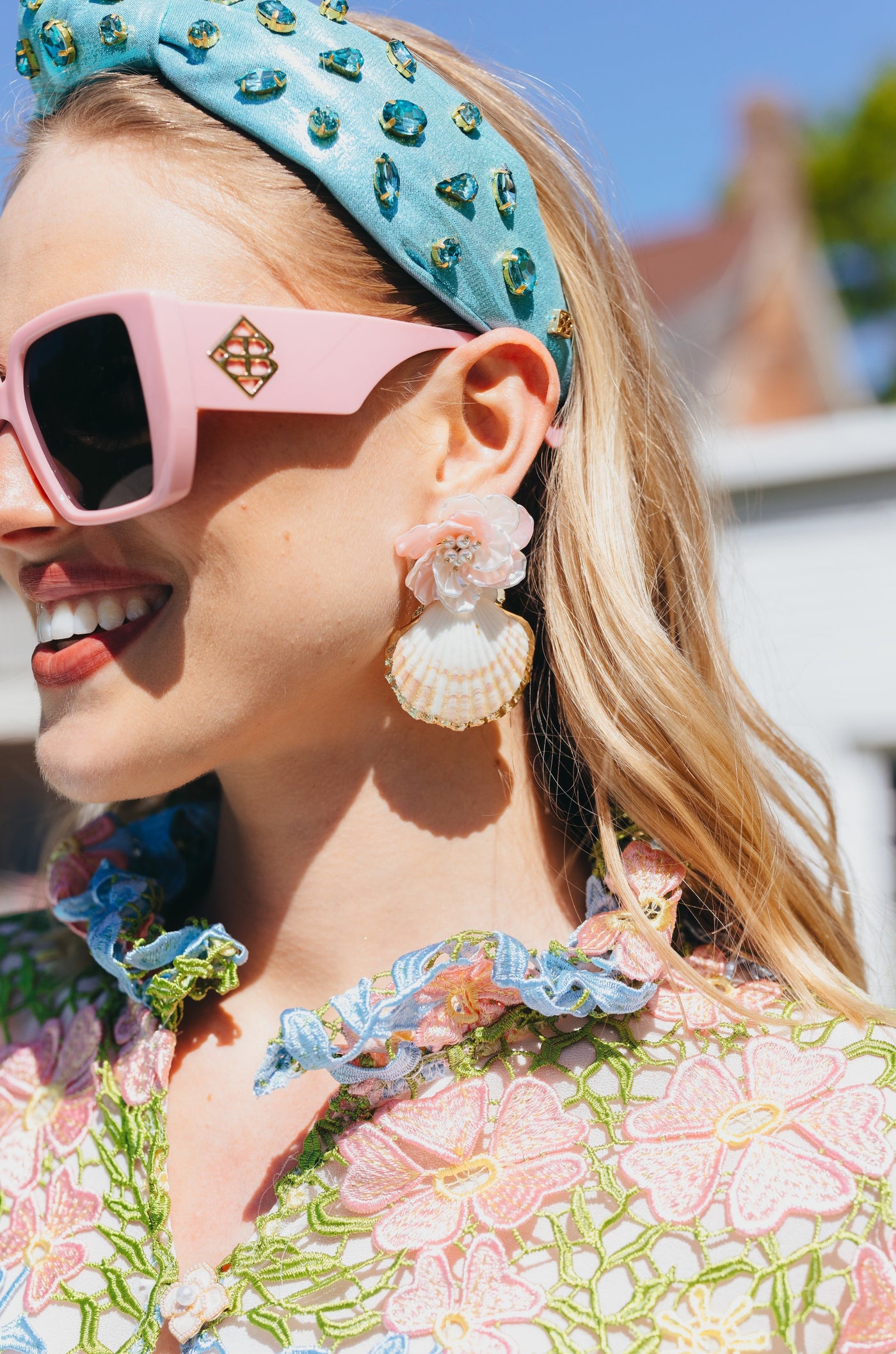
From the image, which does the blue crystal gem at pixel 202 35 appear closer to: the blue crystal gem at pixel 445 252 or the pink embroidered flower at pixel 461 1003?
the blue crystal gem at pixel 445 252

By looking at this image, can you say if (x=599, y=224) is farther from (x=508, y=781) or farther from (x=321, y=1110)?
(x=321, y=1110)

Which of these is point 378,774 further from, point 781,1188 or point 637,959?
point 781,1188

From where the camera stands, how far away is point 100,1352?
51.0 inches

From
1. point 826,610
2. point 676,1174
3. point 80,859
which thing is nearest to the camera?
point 676,1174

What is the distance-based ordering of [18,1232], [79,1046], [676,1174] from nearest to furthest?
[676,1174]
[18,1232]
[79,1046]

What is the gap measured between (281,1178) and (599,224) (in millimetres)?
1459

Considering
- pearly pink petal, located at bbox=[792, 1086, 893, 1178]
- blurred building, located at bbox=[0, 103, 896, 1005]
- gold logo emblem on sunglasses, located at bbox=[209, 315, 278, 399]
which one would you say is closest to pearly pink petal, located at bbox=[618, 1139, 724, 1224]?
pearly pink petal, located at bbox=[792, 1086, 893, 1178]

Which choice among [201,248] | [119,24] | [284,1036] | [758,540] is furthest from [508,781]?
[758,540]

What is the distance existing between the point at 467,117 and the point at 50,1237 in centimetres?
155

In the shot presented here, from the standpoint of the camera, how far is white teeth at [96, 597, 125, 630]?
138 cm

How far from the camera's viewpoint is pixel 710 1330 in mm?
1123

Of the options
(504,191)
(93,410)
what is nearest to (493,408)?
(504,191)

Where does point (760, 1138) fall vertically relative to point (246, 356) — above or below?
below

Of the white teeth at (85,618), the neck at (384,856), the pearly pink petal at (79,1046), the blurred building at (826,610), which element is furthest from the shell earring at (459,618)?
the blurred building at (826,610)
